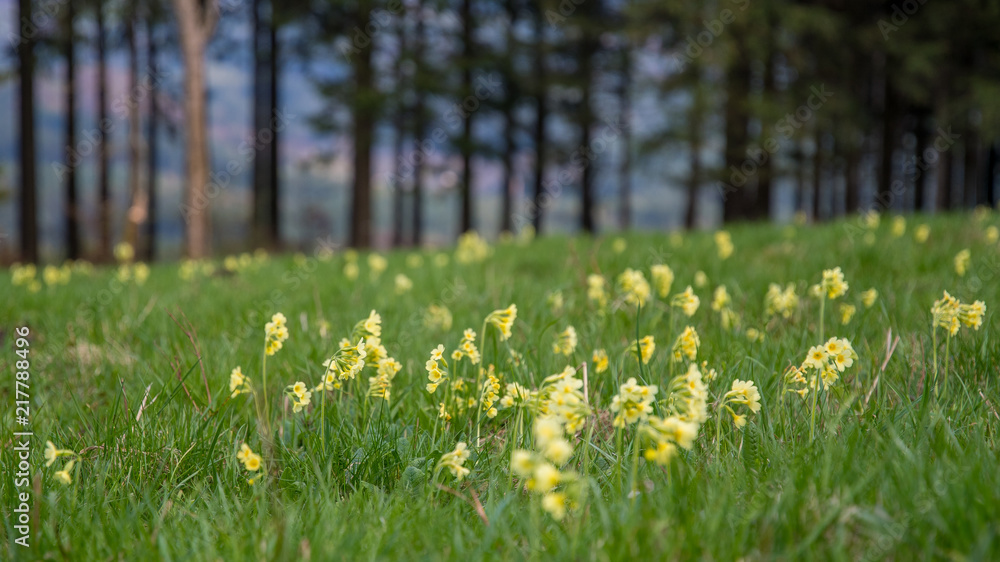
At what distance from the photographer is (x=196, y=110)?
10695mm

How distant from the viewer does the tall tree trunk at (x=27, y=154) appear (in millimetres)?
15648

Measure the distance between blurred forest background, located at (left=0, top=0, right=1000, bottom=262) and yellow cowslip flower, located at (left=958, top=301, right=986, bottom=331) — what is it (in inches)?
419

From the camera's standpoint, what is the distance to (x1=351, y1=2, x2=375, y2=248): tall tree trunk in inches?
645

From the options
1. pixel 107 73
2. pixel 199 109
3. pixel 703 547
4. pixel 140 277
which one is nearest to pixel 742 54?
pixel 199 109

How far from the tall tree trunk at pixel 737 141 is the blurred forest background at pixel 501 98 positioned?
0.05 m

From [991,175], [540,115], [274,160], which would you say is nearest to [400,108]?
[540,115]

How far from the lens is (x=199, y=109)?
1073cm

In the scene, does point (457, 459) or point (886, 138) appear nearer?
point (457, 459)

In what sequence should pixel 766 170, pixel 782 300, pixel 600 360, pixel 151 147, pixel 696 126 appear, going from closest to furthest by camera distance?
pixel 600 360, pixel 782 300, pixel 766 170, pixel 696 126, pixel 151 147

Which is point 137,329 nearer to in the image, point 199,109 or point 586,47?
point 199,109

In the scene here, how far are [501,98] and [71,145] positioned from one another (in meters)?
13.7

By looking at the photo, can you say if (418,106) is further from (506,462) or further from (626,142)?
(506,462)

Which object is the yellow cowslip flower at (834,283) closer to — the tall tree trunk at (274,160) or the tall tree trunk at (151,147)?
the tall tree trunk at (274,160)

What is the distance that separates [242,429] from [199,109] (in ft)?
33.9
